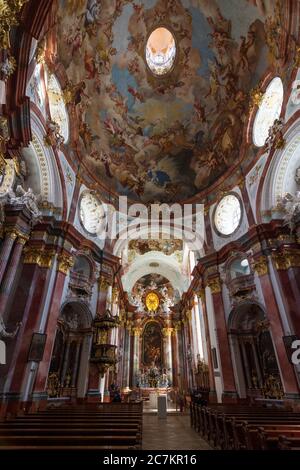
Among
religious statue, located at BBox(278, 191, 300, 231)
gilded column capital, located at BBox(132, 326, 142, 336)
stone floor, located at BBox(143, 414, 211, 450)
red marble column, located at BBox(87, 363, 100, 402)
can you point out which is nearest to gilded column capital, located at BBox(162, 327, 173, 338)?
gilded column capital, located at BBox(132, 326, 142, 336)

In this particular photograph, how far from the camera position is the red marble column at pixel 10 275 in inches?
354

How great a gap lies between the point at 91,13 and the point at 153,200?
11.2 metres

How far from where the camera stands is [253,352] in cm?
1296

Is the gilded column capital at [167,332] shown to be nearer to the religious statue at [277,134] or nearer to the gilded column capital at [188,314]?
the gilded column capital at [188,314]

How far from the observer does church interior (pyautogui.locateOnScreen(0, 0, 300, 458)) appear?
921cm

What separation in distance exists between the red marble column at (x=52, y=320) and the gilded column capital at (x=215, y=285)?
26.0 feet

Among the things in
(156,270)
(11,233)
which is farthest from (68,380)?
(156,270)

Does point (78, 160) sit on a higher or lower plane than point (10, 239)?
higher

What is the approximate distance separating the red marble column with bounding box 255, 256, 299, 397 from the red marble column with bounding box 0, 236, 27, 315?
1070 cm

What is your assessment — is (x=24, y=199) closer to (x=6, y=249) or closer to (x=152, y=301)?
(x=6, y=249)

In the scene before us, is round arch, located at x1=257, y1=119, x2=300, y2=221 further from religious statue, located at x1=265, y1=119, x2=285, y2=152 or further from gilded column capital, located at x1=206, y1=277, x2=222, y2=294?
gilded column capital, located at x1=206, y1=277, x2=222, y2=294

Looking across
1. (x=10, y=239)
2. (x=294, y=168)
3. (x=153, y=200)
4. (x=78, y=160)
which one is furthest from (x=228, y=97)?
(x=10, y=239)

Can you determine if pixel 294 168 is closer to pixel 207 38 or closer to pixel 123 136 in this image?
pixel 207 38

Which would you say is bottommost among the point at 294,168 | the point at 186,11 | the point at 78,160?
the point at 294,168
